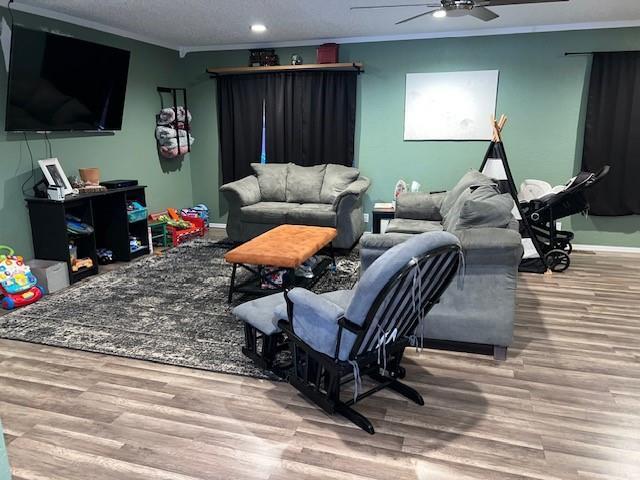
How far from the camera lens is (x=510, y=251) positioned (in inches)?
101

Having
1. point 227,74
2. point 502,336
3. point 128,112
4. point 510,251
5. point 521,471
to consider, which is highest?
point 227,74

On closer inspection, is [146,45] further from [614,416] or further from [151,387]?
[614,416]

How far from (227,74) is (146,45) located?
1036mm

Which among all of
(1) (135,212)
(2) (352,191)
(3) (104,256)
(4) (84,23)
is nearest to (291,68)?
(2) (352,191)

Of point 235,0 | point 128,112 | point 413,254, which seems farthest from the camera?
point 128,112

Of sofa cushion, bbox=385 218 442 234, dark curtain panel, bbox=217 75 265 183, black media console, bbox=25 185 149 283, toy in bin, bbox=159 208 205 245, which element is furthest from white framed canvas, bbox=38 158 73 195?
sofa cushion, bbox=385 218 442 234

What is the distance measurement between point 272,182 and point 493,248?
3.57 metres

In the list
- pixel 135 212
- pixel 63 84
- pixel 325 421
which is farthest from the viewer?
pixel 135 212

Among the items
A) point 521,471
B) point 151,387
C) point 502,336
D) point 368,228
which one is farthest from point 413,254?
point 368,228

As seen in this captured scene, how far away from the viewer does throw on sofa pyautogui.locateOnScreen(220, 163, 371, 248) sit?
16.5 ft

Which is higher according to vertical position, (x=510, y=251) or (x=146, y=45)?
(x=146, y=45)

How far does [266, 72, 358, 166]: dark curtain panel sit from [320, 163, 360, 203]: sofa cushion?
352 mm

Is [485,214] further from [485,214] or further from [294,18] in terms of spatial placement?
[294,18]

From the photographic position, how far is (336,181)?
5.52 metres
